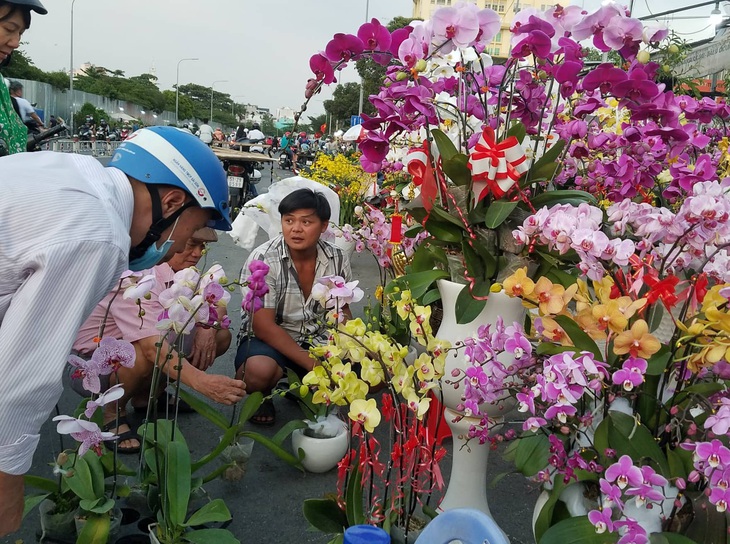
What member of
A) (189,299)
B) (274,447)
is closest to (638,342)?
(189,299)

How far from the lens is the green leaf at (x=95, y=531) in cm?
177

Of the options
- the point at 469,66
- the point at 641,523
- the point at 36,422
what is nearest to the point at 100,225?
the point at 36,422

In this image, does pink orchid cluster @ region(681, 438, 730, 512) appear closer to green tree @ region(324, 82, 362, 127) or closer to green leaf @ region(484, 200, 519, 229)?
green leaf @ region(484, 200, 519, 229)

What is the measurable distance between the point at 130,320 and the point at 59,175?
1.36 metres

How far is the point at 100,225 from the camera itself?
53.9 inches

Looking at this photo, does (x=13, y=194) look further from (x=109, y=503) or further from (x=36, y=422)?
(x=109, y=503)

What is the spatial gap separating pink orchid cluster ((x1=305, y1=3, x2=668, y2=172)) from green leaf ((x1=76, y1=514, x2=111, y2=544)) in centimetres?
131

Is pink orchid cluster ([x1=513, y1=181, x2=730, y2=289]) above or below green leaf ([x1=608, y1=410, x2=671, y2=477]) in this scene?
above

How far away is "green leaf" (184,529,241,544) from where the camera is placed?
178cm

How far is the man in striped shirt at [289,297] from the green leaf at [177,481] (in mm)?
1046

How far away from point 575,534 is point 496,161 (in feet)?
3.18

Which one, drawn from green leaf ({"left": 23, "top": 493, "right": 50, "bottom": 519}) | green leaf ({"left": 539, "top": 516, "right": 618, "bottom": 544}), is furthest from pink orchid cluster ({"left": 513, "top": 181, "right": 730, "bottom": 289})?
green leaf ({"left": 23, "top": 493, "right": 50, "bottom": 519})

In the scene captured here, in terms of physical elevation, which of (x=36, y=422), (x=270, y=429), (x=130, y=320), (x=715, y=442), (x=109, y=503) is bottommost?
(x=270, y=429)

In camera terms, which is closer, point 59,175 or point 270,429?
point 59,175
